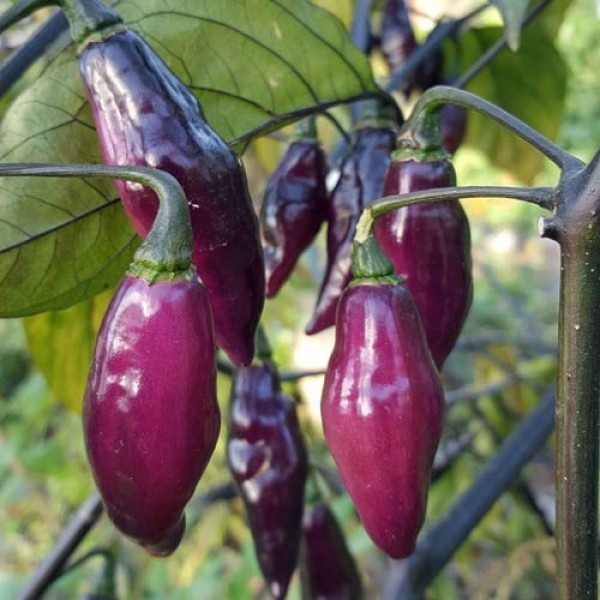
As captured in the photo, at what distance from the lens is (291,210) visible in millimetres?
667

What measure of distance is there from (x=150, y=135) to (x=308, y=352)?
1.63 meters

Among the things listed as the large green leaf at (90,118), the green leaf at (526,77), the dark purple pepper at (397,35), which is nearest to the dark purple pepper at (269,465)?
the large green leaf at (90,118)

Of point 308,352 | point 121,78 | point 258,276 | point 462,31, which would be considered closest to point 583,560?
point 258,276

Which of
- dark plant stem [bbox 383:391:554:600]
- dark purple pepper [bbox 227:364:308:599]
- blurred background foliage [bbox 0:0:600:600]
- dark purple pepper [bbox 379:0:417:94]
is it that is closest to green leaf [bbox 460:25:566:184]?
blurred background foliage [bbox 0:0:600:600]

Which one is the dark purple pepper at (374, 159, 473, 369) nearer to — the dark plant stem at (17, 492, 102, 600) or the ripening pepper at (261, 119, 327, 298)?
the ripening pepper at (261, 119, 327, 298)

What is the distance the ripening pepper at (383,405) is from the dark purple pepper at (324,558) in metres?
0.43

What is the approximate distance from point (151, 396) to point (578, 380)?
0.65ft

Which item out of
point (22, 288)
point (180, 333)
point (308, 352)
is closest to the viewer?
point (180, 333)

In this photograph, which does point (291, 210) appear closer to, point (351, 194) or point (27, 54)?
point (351, 194)

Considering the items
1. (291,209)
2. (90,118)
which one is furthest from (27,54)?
(291,209)

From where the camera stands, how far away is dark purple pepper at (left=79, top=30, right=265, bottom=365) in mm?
437

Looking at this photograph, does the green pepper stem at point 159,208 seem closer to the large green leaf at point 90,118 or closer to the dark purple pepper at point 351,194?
the large green leaf at point 90,118

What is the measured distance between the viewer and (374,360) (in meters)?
0.46

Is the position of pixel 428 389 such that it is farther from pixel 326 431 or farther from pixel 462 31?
pixel 462 31
